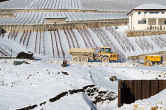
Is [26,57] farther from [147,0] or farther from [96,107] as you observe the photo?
[147,0]

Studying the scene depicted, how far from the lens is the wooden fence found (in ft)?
70.0

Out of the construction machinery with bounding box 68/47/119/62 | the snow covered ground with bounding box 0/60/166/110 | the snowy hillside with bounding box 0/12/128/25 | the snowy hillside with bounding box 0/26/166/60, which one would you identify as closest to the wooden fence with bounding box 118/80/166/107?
the snow covered ground with bounding box 0/60/166/110

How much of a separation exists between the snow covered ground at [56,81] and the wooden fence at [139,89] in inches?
90.4

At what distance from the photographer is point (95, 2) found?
9288 cm

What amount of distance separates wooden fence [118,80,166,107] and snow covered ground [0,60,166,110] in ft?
7.53

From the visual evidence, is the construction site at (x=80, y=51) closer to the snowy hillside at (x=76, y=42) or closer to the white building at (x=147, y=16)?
A: the snowy hillside at (x=76, y=42)

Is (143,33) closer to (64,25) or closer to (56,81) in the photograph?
(64,25)

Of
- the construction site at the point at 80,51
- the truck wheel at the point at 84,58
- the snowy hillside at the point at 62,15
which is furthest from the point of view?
the snowy hillside at the point at 62,15

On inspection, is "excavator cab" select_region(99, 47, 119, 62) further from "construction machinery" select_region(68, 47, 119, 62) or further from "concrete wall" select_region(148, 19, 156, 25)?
"concrete wall" select_region(148, 19, 156, 25)

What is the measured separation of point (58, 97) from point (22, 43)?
93.8 ft

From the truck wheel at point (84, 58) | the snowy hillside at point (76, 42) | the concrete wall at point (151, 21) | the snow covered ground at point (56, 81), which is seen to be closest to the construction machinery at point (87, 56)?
the truck wheel at point (84, 58)

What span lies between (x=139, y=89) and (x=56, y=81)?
744 cm

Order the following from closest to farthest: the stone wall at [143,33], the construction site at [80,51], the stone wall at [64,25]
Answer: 1. the construction site at [80,51]
2. the stone wall at [143,33]
3. the stone wall at [64,25]

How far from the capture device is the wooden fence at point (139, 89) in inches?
840
